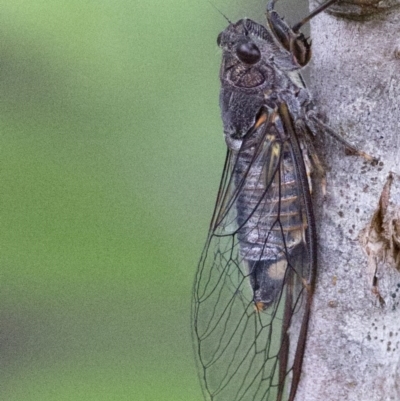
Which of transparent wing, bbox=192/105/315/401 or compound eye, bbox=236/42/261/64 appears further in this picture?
compound eye, bbox=236/42/261/64

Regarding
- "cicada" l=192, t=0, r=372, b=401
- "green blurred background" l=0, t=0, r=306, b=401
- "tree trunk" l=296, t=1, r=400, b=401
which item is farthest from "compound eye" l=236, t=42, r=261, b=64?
"green blurred background" l=0, t=0, r=306, b=401

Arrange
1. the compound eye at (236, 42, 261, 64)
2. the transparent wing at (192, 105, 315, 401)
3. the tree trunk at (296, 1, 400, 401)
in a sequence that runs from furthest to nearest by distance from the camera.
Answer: the compound eye at (236, 42, 261, 64), the transparent wing at (192, 105, 315, 401), the tree trunk at (296, 1, 400, 401)

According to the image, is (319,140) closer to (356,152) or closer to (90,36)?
(356,152)

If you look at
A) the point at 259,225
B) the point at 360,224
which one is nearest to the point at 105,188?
the point at 259,225

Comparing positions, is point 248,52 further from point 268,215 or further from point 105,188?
point 105,188

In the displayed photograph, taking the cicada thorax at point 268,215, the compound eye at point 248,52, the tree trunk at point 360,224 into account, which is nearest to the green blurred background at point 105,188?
the compound eye at point 248,52

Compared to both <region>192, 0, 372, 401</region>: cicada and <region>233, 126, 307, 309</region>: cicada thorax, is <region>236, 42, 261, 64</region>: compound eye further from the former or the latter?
<region>233, 126, 307, 309</region>: cicada thorax

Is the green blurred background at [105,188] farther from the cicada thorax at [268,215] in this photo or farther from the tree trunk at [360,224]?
the tree trunk at [360,224]

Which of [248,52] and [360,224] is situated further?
[248,52]
